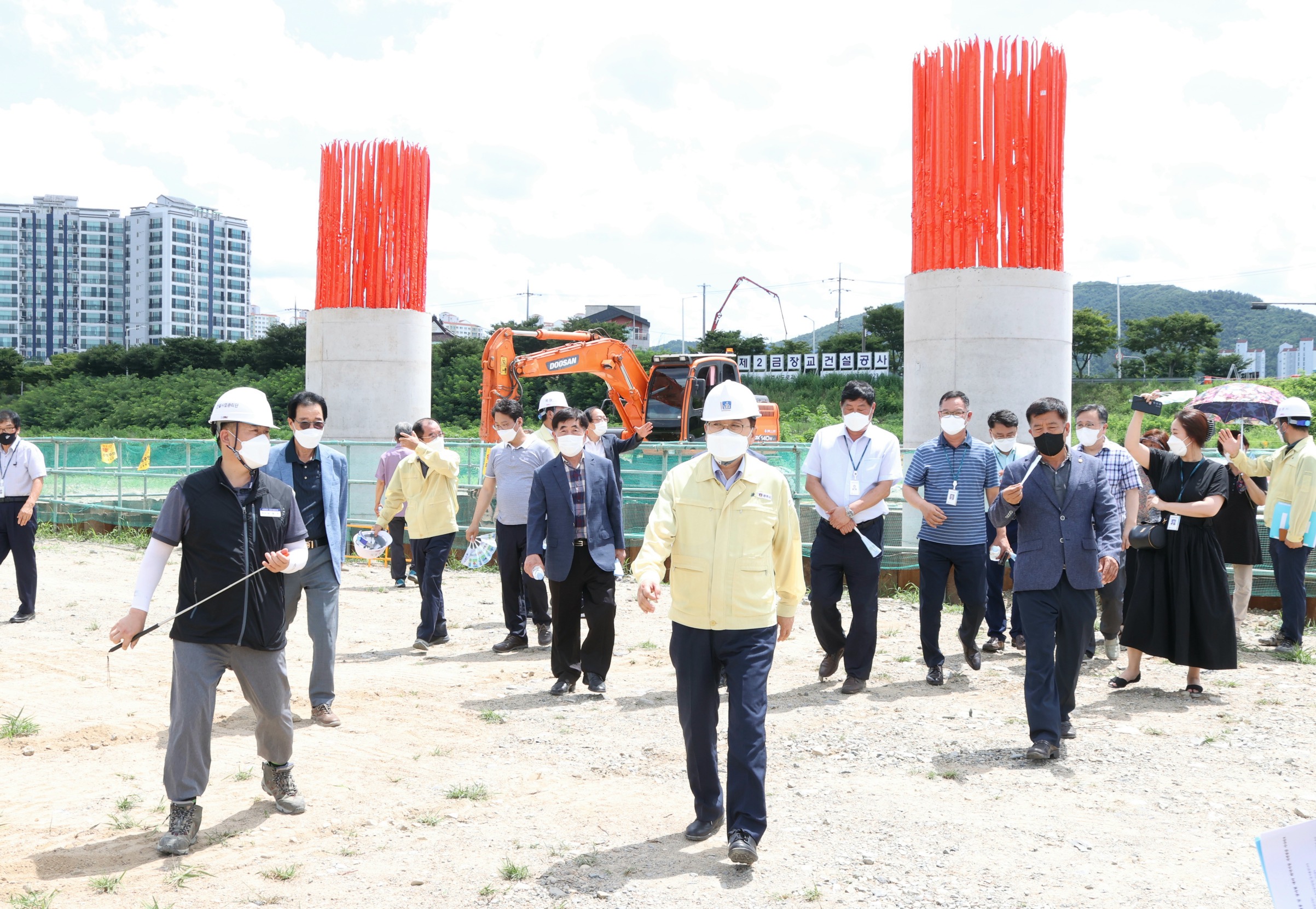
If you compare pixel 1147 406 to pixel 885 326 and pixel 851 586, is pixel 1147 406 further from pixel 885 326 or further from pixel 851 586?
pixel 885 326

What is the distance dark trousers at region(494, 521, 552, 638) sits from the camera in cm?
795

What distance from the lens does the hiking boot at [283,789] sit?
4.50 metres

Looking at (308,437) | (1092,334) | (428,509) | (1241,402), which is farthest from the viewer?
(1092,334)

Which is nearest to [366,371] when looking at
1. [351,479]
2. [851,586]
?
[351,479]

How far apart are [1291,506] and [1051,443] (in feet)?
11.1

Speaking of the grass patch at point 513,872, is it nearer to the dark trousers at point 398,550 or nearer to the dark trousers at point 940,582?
the dark trousers at point 940,582

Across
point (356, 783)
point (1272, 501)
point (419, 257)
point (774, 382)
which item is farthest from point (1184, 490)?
point (774, 382)

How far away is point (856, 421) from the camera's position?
21.6ft

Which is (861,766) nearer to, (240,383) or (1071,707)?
(1071,707)

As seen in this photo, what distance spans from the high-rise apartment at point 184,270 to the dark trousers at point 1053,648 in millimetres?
121766

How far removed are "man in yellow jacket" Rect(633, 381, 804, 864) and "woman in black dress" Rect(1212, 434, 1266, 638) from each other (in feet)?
17.6

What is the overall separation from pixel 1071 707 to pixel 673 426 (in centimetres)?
1332

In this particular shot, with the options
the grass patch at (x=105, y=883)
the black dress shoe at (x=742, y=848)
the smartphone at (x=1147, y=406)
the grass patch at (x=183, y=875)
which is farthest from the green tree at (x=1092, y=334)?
the grass patch at (x=105, y=883)

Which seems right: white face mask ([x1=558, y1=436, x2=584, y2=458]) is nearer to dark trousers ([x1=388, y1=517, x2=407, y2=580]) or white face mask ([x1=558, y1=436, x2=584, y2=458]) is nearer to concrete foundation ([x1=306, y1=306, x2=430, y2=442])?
dark trousers ([x1=388, y1=517, x2=407, y2=580])
